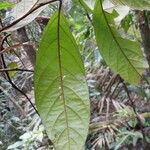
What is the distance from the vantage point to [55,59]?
0.43 metres

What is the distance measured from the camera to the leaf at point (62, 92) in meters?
0.43

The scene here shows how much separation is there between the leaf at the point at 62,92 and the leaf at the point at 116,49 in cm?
5

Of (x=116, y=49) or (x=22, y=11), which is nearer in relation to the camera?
(x=22, y=11)

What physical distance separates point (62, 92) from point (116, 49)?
0.33 ft

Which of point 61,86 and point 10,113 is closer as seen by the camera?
point 61,86

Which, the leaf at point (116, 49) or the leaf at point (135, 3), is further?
the leaf at point (116, 49)

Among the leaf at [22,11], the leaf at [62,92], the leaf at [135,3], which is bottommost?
the leaf at [62,92]

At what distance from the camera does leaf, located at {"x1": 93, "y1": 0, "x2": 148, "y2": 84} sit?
18.0 inches

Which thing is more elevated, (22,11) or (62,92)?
(22,11)

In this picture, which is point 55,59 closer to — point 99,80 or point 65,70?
point 65,70

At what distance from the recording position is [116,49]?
1.61 ft

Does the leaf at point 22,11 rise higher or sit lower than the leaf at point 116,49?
higher

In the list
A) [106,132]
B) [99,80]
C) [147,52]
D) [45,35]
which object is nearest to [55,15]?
[45,35]

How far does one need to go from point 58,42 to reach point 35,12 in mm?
61
